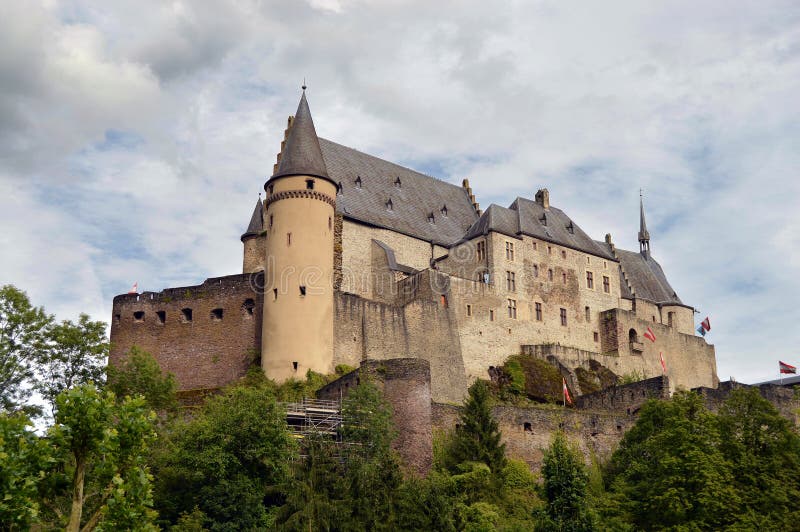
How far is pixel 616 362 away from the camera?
62.4 m

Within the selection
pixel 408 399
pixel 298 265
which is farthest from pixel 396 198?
pixel 408 399

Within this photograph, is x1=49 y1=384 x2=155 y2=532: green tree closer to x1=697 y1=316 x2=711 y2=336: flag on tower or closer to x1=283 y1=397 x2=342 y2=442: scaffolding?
x1=283 y1=397 x2=342 y2=442: scaffolding

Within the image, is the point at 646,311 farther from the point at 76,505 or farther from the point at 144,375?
the point at 76,505

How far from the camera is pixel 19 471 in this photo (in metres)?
21.0

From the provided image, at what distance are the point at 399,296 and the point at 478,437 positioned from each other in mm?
16119

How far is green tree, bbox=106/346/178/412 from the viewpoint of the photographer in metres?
44.1

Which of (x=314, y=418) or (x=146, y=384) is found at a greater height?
(x=146, y=384)

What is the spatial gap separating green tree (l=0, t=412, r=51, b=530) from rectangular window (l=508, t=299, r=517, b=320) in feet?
130

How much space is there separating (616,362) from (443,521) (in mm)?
31158

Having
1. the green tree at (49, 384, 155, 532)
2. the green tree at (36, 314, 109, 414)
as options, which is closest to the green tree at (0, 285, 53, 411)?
the green tree at (36, 314, 109, 414)

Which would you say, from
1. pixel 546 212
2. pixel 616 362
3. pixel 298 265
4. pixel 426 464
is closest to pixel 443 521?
pixel 426 464

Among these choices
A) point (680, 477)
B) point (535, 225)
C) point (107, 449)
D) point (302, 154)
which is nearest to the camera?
point (107, 449)

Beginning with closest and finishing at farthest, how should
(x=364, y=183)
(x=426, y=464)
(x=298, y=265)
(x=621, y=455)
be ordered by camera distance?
(x=426, y=464), (x=621, y=455), (x=298, y=265), (x=364, y=183)

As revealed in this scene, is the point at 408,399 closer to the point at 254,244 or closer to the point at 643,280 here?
the point at 254,244
